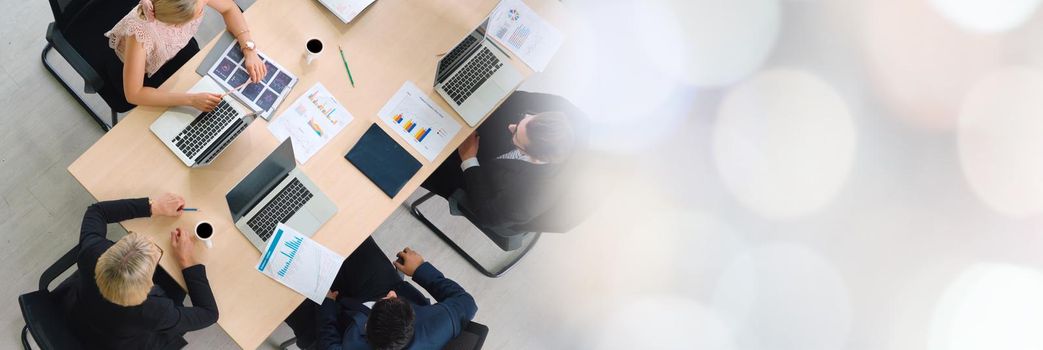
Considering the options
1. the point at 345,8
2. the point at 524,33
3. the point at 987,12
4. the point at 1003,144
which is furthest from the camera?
the point at 987,12

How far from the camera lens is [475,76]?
2.54 m

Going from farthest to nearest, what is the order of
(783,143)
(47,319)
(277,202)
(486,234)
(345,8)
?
(783,143)
(486,234)
(345,8)
(277,202)
(47,319)

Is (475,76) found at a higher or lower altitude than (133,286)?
higher

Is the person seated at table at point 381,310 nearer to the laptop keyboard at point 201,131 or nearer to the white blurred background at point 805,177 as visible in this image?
the laptop keyboard at point 201,131

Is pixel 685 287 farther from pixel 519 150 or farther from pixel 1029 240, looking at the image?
pixel 1029 240

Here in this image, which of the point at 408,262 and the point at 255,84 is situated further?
the point at 408,262

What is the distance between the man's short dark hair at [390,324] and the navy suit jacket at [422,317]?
0.07 meters

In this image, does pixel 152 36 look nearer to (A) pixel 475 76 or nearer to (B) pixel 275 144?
(B) pixel 275 144

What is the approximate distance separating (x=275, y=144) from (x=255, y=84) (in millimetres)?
215

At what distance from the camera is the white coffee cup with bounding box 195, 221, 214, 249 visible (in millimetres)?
2275

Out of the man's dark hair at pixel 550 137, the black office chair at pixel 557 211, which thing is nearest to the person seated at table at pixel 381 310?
the black office chair at pixel 557 211

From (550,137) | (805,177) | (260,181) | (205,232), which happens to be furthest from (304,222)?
(805,177)

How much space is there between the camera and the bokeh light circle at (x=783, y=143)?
3480 mm

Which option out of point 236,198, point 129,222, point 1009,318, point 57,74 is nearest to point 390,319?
point 236,198
